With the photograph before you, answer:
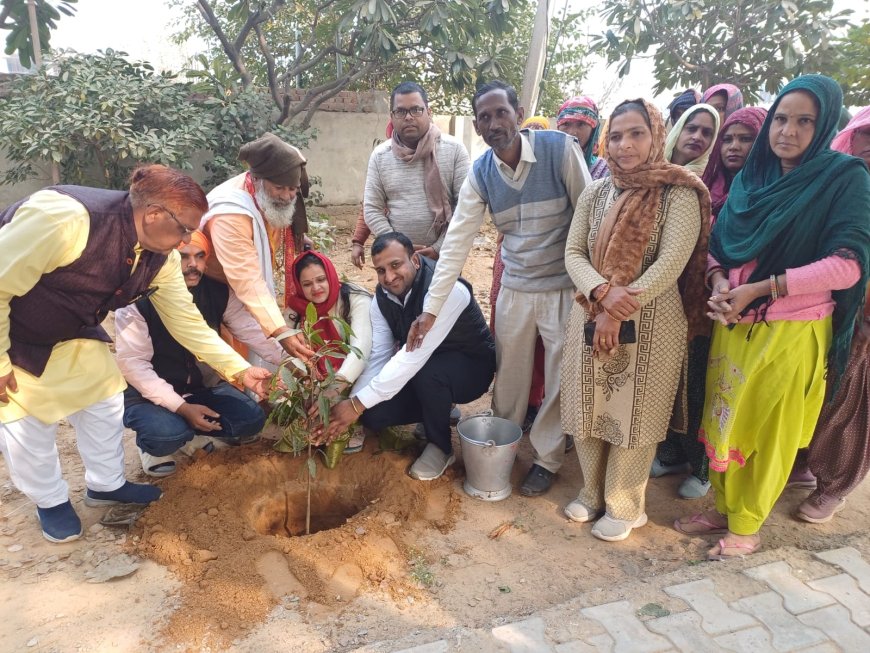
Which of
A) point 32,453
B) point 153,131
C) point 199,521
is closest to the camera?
point 32,453

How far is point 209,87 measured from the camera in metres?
5.79

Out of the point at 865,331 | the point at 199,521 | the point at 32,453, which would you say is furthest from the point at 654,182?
the point at 32,453

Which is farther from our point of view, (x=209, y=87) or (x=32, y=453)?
(x=209, y=87)

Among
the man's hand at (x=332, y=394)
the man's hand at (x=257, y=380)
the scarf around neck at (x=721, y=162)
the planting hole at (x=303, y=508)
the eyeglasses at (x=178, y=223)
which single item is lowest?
the planting hole at (x=303, y=508)

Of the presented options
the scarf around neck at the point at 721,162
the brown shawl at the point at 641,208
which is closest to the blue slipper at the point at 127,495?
the brown shawl at the point at 641,208

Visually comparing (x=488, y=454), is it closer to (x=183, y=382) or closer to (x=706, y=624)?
(x=706, y=624)

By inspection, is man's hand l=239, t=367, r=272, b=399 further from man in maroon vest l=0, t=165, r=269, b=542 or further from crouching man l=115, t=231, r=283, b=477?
crouching man l=115, t=231, r=283, b=477

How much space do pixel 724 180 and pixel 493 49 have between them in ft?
17.5

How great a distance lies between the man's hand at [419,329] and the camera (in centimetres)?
281

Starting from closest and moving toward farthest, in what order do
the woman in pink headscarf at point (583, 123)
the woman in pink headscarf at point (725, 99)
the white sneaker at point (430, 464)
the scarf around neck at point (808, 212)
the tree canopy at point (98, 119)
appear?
the scarf around neck at point (808, 212) → the white sneaker at point (430, 464) → the woman in pink headscarf at point (725, 99) → the woman in pink headscarf at point (583, 123) → the tree canopy at point (98, 119)

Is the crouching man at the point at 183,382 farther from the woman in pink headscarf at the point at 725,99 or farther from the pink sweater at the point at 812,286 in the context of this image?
the woman in pink headscarf at the point at 725,99

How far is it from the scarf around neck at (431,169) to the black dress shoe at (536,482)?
1512 millimetres

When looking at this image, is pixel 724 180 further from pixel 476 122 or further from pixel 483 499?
pixel 483 499

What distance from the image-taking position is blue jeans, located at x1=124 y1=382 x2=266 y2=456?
280 cm
